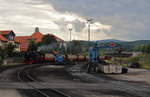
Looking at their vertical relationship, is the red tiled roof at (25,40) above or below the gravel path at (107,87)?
above

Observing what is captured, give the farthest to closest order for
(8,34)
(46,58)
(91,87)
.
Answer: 1. (8,34)
2. (46,58)
3. (91,87)

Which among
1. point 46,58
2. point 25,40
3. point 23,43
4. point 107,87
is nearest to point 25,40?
point 25,40

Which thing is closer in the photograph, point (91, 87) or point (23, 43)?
point (91, 87)

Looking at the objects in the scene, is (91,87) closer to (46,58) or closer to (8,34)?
(46,58)

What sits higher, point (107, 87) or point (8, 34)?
point (8, 34)

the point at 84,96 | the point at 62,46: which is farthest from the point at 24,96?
the point at 62,46

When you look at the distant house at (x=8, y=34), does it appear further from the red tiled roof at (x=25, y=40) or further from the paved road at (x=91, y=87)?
the paved road at (x=91, y=87)

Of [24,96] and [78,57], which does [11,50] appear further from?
[24,96]

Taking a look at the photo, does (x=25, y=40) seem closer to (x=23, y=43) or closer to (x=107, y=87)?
(x=23, y=43)

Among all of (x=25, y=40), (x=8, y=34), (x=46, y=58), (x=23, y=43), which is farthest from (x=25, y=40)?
(x=46, y=58)

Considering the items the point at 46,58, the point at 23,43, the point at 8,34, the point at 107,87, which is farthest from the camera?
the point at 23,43

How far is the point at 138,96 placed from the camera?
20859 millimetres

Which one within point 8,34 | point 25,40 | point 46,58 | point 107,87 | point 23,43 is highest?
point 8,34

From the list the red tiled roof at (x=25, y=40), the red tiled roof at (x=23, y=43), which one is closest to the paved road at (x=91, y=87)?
the red tiled roof at (x=25, y=40)
